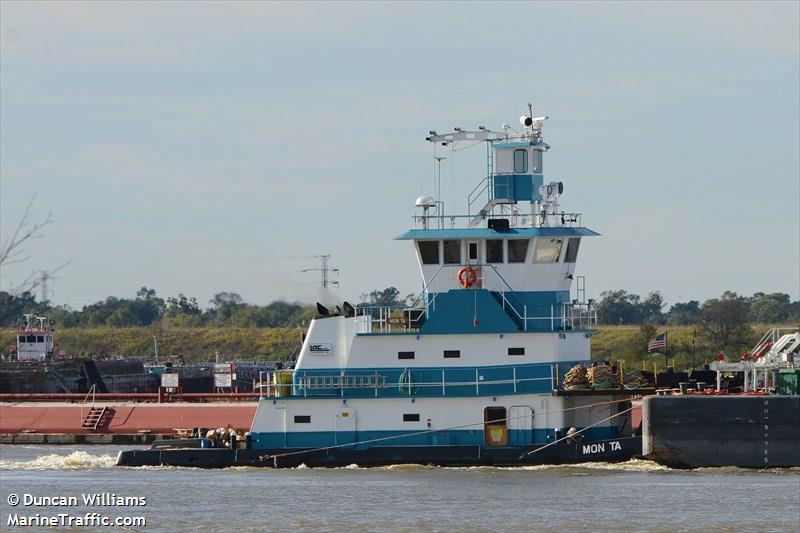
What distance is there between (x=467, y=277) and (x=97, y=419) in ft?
67.3

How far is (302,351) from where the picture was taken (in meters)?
38.2

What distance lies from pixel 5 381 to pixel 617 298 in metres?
43.1

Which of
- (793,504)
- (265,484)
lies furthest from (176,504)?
(793,504)

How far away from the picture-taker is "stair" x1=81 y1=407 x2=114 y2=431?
53688 mm

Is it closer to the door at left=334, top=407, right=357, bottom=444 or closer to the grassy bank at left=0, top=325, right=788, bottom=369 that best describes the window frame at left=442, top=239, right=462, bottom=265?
the door at left=334, top=407, right=357, bottom=444

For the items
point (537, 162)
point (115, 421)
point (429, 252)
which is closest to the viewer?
point (429, 252)

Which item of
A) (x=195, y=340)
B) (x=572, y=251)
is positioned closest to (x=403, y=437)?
(x=572, y=251)

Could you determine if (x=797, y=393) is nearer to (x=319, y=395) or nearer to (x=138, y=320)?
(x=319, y=395)

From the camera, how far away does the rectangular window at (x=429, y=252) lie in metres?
37.9

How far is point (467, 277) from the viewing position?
1478 inches

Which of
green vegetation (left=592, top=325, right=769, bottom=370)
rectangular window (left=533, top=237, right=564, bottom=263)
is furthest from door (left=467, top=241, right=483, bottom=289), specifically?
green vegetation (left=592, top=325, right=769, bottom=370)

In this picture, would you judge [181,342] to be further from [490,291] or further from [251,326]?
[490,291]

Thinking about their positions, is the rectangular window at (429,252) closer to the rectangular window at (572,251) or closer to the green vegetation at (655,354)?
the rectangular window at (572,251)

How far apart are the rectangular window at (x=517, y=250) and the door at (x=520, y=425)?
3358mm
